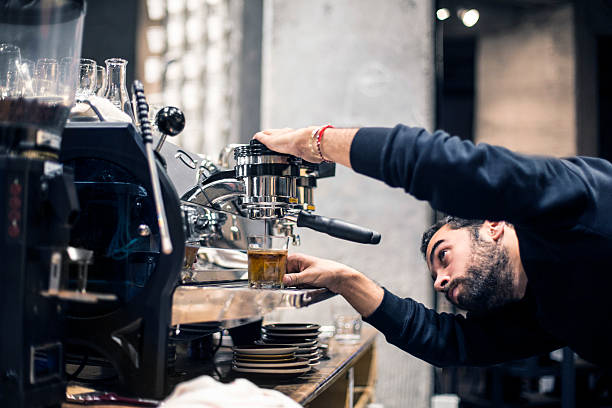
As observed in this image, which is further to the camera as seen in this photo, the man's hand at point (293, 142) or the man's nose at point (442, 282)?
the man's nose at point (442, 282)

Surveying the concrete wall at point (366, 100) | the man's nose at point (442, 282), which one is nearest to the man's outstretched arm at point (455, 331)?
the man's nose at point (442, 282)

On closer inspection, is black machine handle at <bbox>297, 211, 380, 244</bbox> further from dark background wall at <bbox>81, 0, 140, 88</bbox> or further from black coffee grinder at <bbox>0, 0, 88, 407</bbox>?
dark background wall at <bbox>81, 0, 140, 88</bbox>

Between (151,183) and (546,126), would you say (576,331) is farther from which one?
(546,126)

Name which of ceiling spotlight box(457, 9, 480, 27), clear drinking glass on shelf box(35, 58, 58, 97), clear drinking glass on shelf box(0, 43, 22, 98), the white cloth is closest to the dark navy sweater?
the white cloth

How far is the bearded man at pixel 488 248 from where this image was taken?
1162 mm

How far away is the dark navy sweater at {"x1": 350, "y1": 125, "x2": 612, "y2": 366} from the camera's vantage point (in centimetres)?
116

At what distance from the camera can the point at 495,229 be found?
1697mm

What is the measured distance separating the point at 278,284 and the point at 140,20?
3.51 metres

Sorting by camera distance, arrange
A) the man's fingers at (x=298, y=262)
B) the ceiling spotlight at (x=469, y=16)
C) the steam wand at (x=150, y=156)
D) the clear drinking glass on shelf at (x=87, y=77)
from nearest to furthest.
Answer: the steam wand at (x=150, y=156)
the clear drinking glass on shelf at (x=87, y=77)
the man's fingers at (x=298, y=262)
the ceiling spotlight at (x=469, y=16)

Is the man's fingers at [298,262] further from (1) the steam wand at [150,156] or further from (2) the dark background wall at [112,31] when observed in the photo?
(2) the dark background wall at [112,31]

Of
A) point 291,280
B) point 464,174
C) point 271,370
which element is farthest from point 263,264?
point 464,174

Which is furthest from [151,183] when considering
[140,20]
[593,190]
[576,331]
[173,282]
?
[140,20]

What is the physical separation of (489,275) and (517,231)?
0.27 metres

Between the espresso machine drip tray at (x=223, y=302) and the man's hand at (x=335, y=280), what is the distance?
0.84 feet
